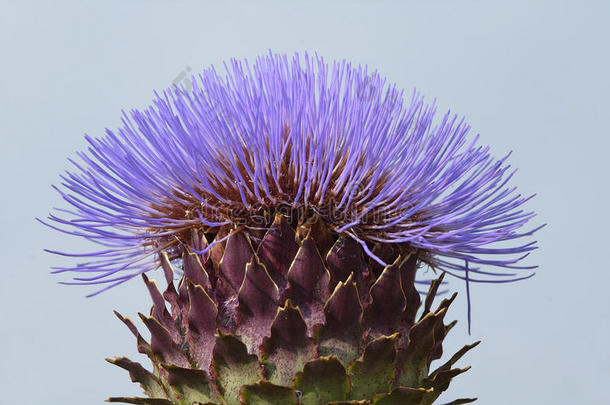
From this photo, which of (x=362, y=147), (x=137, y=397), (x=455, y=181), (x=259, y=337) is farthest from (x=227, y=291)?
(x=455, y=181)

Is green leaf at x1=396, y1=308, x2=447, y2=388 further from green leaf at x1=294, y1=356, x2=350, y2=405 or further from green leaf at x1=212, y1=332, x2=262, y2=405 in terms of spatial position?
green leaf at x1=212, y1=332, x2=262, y2=405

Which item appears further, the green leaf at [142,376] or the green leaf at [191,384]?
the green leaf at [142,376]

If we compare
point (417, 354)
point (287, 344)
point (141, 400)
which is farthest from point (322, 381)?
point (141, 400)

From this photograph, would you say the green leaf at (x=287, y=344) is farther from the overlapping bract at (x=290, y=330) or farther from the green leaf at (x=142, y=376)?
the green leaf at (x=142, y=376)

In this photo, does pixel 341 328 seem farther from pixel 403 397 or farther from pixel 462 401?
pixel 462 401

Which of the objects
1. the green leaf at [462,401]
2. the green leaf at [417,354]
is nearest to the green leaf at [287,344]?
the green leaf at [417,354]

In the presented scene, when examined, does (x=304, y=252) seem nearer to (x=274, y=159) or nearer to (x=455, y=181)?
(x=274, y=159)

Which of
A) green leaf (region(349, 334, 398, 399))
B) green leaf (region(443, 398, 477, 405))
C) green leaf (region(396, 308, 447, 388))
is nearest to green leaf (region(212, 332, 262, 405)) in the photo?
green leaf (region(349, 334, 398, 399))
